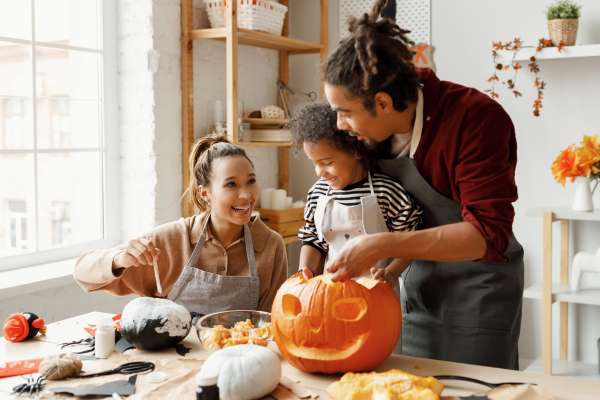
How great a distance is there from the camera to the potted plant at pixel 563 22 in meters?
2.93

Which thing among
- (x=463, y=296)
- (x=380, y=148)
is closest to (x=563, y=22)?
(x=380, y=148)

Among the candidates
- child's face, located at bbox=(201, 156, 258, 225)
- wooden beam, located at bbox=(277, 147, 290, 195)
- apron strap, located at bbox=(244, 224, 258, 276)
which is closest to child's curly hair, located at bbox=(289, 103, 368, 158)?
child's face, located at bbox=(201, 156, 258, 225)

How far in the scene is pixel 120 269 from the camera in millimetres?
1777

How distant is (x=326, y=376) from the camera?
134 centimetres

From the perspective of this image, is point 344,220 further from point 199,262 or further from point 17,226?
point 17,226

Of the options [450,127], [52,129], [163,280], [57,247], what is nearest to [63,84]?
[52,129]

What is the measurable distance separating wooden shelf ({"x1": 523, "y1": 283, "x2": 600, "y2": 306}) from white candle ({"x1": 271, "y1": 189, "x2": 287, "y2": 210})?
1211mm

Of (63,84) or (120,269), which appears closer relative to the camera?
(120,269)

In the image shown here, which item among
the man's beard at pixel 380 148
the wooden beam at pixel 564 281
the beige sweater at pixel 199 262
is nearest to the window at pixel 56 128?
the beige sweater at pixel 199 262

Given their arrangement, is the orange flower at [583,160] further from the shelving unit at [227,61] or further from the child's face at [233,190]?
the child's face at [233,190]

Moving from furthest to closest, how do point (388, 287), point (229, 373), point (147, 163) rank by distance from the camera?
1. point (147, 163)
2. point (388, 287)
3. point (229, 373)

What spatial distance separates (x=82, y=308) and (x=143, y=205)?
0.51 meters

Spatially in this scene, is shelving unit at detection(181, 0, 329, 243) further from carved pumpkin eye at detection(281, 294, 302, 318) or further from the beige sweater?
carved pumpkin eye at detection(281, 294, 302, 318)

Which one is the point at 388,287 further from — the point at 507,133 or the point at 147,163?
the point at 147,163
